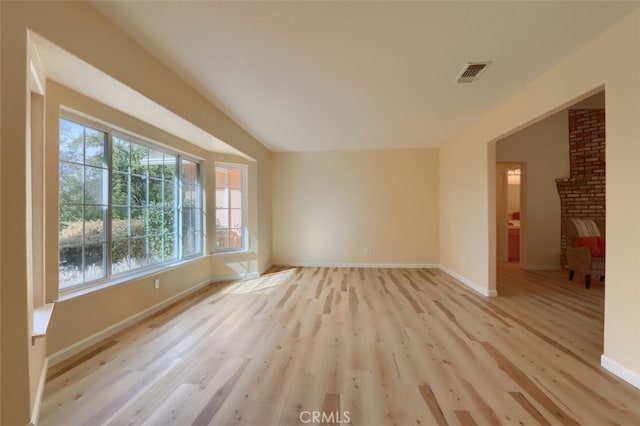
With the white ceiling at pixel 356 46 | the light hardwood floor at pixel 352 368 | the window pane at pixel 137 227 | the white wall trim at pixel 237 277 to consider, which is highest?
the white ceiling at pixel 356 46

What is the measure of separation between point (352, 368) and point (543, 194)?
6.14 metres

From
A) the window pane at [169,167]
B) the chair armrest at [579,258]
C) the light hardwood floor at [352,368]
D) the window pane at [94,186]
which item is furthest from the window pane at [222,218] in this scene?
the chair armrest at [579,258]

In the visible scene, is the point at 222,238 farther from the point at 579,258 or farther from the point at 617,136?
the point at 579,258

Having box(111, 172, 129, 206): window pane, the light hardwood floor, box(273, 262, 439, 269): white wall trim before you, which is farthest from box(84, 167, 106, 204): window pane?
box(273, 262, 439, 269): white wall trim

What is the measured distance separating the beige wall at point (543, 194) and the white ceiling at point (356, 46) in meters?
3.34

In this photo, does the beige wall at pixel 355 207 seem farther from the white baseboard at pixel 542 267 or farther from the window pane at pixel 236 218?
the white baseboard at pixel 542 267

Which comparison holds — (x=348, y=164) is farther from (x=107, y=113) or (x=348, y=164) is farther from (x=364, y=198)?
(x=107, y=113)

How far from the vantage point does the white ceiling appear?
1.83m

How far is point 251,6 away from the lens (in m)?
1.78

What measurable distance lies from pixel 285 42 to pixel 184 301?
3.46 meters

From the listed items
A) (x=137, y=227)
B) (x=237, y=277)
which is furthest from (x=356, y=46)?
(x=237, y=277)

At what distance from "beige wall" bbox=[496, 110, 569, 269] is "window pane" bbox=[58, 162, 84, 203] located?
24.7ft

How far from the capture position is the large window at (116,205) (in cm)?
246

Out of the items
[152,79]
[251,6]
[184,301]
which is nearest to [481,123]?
[251,6]
